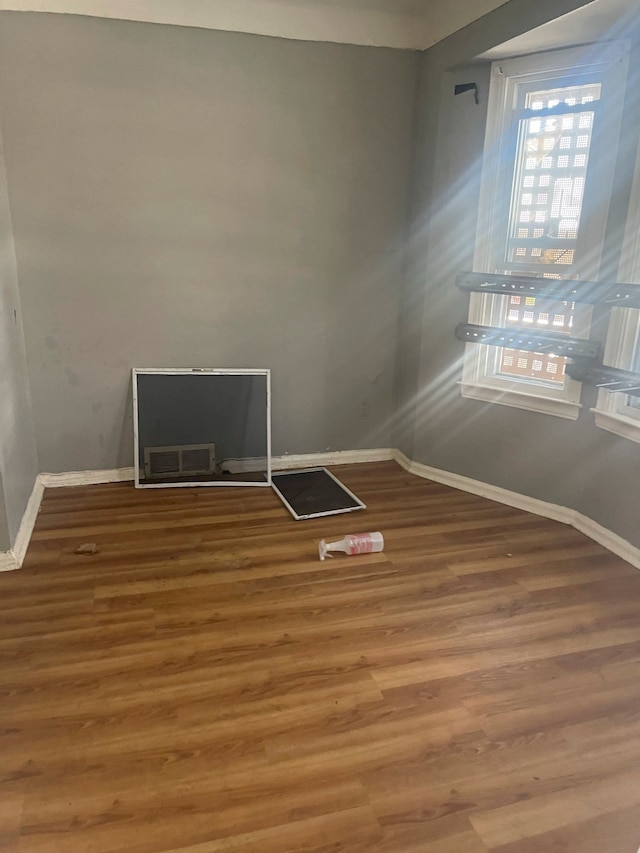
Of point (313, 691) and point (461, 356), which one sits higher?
point (461, 356)

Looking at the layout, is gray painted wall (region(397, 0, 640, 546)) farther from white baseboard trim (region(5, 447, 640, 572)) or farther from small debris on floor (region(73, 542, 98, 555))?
small debris on floor (region(73, 542, 98, 555))

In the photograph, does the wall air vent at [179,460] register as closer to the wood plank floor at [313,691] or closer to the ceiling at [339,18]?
the wood plank floor at [313,691]

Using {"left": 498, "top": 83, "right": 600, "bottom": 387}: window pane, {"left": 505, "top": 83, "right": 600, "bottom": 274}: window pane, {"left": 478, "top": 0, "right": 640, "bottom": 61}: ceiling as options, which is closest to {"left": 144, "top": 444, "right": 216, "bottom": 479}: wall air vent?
{"left": 498, "top": 83, "right": 600, "bottom": 387}: window pane

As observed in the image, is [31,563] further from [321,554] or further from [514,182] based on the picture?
[514,182]

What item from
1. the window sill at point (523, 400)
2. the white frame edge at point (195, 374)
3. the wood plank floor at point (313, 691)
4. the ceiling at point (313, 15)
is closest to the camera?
the wood plank floor at point (313, 691)

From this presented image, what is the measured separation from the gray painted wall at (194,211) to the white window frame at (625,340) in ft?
4.36

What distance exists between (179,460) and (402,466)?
137 cm

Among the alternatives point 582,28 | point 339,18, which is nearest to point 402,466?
point 582,28

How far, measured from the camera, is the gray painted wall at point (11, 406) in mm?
2619

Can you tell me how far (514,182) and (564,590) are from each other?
2.04m

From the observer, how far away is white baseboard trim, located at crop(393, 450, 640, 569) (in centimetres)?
290

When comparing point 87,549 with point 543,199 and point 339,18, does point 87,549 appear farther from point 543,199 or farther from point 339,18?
point 339,18

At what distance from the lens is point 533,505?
3330mm

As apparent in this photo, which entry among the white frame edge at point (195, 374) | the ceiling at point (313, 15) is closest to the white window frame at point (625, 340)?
the ceiling at point (313, 15)
